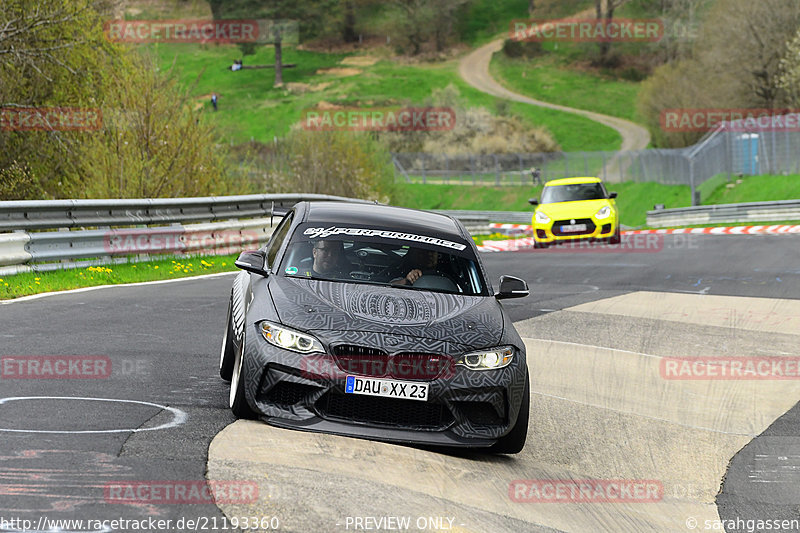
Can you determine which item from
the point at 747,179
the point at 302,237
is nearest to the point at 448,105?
the point at 747,179

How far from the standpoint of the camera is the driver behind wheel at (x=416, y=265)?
26.2 ft

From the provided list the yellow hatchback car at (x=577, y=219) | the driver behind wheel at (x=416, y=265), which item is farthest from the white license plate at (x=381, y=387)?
the yellow hatchback car at (x=577, y=219)

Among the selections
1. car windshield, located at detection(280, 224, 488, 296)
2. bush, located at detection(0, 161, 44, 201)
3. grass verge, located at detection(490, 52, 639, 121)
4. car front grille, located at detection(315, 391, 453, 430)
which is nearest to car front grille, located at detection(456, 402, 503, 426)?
car front grille, located at detection(315, 391, 453, 430)

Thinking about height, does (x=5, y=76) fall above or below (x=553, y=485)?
above

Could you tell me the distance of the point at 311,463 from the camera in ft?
19.6

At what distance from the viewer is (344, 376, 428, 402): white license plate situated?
6.59 m

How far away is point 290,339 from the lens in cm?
676

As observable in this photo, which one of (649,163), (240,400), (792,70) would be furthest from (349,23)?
(240,400)

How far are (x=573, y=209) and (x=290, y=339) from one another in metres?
21.3

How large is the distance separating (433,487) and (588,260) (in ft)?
57.5

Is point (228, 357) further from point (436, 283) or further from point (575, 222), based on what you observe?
point (575, 222)

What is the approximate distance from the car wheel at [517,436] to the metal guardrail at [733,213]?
114 ft

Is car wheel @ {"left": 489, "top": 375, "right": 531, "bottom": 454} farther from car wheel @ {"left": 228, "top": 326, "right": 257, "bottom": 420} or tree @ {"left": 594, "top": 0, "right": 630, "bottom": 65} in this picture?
tree @ {"left": 594, "top": 0, "right": 630, "bottom": 65}

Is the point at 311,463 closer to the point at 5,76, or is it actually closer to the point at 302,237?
the point at 302,237
